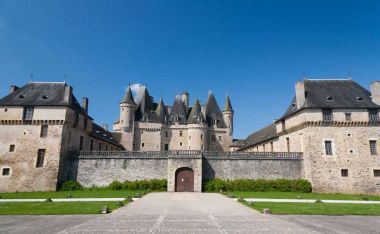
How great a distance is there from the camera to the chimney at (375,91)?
90.8 ft

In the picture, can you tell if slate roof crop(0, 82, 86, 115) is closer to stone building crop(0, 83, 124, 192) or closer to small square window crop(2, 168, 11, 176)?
stone building crop(0, 83, 124, 192)

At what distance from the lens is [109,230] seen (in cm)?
821

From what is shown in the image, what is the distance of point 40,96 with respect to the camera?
28781 millimetres

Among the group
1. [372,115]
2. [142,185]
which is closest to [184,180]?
[142,185]

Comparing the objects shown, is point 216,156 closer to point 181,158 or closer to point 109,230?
point 181,158

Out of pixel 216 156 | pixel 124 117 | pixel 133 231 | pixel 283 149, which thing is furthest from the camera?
pixel 124 117

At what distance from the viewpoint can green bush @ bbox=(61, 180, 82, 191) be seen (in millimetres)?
26156

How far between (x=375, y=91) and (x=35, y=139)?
112 feet

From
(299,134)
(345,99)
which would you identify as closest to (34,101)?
(299,134)

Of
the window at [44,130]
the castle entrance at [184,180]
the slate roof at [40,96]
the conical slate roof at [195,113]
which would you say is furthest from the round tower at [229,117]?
the window at [44,130]

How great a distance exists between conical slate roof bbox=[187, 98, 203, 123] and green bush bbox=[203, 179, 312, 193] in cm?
2052

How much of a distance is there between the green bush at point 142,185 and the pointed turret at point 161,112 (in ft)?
69.9

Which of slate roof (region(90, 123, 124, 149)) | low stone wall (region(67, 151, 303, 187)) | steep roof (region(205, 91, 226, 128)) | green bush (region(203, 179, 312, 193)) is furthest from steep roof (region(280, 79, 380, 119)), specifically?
slate roof (region(90, 123, 124, 149))

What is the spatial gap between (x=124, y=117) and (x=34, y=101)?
16696 mm
